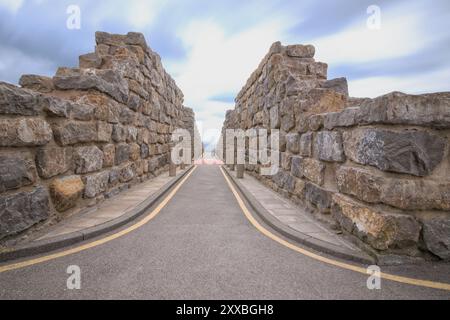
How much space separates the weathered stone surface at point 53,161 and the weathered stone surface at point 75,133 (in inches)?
6.2

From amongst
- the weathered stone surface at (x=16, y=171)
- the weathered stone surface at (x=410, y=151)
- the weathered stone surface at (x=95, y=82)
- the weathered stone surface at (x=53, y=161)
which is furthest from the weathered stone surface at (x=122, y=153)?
the weathered stone surface at (x=410, y=151)

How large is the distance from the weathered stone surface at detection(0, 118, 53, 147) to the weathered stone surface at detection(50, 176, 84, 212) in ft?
2.45

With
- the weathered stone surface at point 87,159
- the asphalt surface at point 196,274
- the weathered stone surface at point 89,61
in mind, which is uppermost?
the weathered stone surface at point 89,61

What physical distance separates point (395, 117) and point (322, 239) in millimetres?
1919

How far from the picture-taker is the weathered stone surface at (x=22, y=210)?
3.06 m

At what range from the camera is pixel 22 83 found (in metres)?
4.91

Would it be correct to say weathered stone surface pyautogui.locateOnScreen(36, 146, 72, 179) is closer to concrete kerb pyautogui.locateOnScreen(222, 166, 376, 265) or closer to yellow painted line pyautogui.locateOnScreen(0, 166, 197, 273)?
yellow painted line pyautogui.locateOnScreen(0, 166, 197, 273)

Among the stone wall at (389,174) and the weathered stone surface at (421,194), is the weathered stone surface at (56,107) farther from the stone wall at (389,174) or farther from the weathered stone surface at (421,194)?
the weathered stone surface at (421,194)
